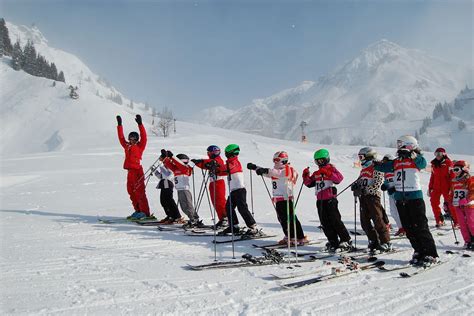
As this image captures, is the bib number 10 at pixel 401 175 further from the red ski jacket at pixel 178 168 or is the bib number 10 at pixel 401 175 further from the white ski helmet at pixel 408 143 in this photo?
the red ski jacket at pixel 178 168

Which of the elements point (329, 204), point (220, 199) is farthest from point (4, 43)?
point (329, 204)

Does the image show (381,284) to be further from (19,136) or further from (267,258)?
(19,136)

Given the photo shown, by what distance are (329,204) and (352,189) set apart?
0.49 m

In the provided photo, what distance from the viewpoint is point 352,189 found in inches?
269

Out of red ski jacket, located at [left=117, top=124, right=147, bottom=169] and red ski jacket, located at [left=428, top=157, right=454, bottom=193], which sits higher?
red ski jacket, located at [left=117, top=124, right=147, bottom=169]

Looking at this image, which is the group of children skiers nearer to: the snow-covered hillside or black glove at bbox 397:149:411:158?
black glove at bbox 397:149:411:158

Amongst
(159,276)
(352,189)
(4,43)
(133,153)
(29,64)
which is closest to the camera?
(159,276)

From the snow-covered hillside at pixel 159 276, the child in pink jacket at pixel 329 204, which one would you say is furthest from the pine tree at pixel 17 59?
the child in pink jacket at pixel 329 204

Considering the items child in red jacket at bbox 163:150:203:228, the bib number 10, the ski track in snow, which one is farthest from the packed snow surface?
the bib number 10

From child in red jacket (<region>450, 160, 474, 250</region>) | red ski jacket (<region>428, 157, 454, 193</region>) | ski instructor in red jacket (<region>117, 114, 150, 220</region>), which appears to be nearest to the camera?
child in red jacket (<region>450, 160, 474, 250</region>)

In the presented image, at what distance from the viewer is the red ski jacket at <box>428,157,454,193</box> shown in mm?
9680

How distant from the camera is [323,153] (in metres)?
7.00

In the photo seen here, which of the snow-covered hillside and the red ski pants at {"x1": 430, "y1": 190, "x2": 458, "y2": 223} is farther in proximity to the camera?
the red ski pants at {"x1": 430, "y1": 190, "x2": 458, "y2": 223}

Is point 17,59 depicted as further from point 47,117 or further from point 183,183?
point 183,183
